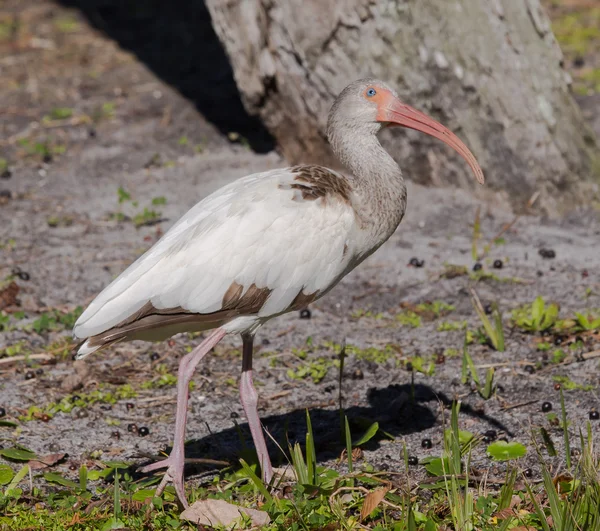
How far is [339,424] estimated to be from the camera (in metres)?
5.27

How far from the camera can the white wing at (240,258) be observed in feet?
14.9

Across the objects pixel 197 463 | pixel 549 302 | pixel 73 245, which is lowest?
pixel 73 245

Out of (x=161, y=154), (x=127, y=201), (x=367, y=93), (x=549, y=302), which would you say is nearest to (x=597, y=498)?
(x=367, y=93)

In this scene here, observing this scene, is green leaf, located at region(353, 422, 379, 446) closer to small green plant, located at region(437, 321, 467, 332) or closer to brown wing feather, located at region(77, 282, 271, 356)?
brown wing feather, located at region(77, 282, 271, 356)

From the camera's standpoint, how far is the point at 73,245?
7734 millimetres

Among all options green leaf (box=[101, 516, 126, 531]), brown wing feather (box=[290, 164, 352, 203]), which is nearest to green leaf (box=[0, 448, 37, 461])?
green leaf (box=[101, 516, 126, 531])

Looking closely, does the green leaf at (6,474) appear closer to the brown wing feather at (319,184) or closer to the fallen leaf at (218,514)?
the fallen leaf at (218,514)

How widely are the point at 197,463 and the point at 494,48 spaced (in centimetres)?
461

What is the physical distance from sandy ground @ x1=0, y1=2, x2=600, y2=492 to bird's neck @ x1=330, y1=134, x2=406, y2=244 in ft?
3.15

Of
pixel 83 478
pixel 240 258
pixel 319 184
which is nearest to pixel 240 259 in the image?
pixel 240 258

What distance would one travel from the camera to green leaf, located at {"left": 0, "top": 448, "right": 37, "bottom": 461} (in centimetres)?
475

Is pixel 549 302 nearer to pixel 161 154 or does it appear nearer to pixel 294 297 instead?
pixel 294 297

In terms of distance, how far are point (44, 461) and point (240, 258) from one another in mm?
1421

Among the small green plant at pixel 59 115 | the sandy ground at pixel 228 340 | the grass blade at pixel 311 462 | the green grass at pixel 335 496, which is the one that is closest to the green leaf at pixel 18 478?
the green grass at pixel 335 496
